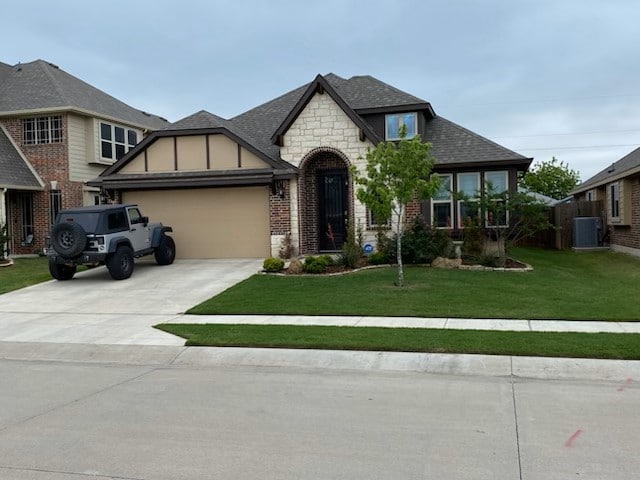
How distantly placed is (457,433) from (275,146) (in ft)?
53.6

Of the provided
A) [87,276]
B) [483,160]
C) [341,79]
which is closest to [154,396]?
[87,276]

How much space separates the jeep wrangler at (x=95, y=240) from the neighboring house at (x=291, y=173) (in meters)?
2.89

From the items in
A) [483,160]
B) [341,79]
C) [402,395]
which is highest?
[341,79]

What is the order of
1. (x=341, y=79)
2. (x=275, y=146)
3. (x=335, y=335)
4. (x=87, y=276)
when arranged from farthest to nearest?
(x=341, y=79) < (x=275, y=146) < (x=87, y=276) < (x=335, y=335)

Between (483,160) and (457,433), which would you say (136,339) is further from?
(483,160)

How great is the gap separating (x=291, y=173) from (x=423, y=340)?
10.9m

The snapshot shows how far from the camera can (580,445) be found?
4.91 meters

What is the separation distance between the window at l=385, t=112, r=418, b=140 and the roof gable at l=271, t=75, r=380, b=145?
1796 mm

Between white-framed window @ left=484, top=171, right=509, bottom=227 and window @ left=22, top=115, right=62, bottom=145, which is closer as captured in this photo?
white-framed window @ left=484, top=171, right=509, bottom=227

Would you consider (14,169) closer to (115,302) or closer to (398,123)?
(115,302)

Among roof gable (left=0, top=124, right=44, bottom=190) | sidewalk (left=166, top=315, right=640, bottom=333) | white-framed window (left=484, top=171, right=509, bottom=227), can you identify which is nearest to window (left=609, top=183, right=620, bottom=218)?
white-framed window (left=484, top=171, right=509, bottom=227)

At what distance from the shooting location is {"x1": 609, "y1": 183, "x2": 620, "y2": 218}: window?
23.3 m

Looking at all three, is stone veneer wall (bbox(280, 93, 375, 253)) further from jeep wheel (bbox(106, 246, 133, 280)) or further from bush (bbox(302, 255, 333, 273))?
jeep wheel (bbox(106, 246, 133, 280))

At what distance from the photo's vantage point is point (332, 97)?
18875 mm
